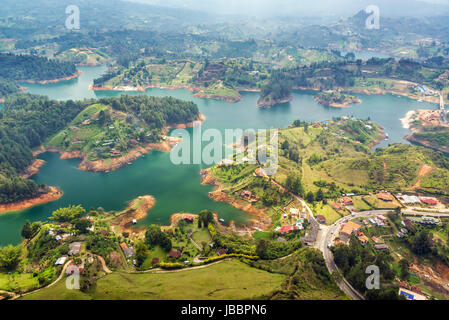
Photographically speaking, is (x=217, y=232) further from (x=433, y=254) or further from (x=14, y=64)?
(x=14, y=64)

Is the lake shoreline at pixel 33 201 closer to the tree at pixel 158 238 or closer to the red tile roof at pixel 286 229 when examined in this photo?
the tree at pixel 158 238

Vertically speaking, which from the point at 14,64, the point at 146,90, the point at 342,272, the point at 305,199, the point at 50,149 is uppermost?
the point at 14,64

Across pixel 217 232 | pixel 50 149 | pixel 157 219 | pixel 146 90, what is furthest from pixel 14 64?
pixel 217 232

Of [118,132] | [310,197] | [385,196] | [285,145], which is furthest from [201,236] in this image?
[118,132]

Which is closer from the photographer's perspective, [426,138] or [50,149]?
[50,149]

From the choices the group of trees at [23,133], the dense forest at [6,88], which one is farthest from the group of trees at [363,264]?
the dense forest at [6,88]

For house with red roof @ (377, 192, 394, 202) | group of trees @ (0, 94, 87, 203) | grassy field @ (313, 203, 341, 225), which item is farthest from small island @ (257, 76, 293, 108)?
grassy field @ (313, 203, 341, 225)

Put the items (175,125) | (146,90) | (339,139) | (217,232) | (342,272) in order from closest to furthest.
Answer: (342,272)
(217,232)
(339,139)
(175,125)
(146,90)
